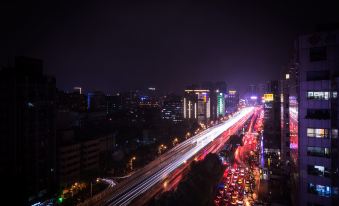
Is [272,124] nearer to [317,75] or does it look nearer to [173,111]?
[317,75]

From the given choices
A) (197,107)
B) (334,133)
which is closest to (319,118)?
(334,133)

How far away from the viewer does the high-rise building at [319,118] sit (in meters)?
15.6

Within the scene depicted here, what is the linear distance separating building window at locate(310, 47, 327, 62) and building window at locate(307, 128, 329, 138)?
4047 millimetres

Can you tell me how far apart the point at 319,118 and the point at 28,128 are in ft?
98.6

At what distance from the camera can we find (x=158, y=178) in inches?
1442

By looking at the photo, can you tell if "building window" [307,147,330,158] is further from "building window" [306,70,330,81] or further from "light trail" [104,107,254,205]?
"light trail" [104,107,254,205]

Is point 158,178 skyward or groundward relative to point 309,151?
groundward

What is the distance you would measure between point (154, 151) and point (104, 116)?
155 ft

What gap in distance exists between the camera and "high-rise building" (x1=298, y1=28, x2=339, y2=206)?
15.6 m

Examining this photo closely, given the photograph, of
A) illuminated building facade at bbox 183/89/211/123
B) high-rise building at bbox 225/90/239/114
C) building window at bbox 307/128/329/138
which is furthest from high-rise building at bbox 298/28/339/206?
high-rise building at bbox 225/90/239/114

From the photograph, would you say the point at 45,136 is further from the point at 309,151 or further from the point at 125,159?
the point at 309,151

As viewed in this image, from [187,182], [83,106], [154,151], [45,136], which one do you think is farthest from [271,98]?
[83,106]

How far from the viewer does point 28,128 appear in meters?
33.1

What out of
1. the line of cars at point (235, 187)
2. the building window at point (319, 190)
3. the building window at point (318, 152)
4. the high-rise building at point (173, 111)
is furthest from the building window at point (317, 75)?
the high-rise building at point (173, 111)
